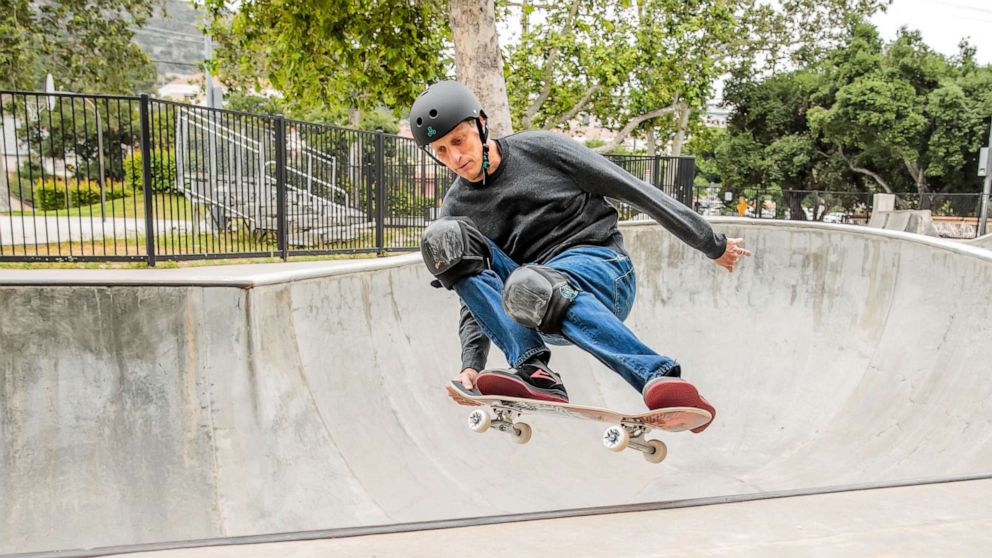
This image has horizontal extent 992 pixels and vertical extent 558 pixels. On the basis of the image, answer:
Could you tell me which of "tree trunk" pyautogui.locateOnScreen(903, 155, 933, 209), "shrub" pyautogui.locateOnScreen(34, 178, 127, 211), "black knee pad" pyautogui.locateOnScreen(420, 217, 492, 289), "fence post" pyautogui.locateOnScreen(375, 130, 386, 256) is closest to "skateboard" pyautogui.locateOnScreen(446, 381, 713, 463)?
"black knee pad" pyautogui.locateOnScreen(420, 217, 492, 289)

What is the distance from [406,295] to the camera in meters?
6.73

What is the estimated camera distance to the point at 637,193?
3.16m

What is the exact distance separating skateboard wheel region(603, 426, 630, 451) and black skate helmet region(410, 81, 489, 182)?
5.02ft

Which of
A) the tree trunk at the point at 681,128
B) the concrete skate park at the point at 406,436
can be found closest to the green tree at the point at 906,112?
the tree trunk at the point at 681,128

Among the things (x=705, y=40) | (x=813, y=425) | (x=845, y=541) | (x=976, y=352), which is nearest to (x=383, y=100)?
(x=813, y=425)

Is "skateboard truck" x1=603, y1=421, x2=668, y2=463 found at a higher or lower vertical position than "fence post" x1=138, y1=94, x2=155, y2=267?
lower

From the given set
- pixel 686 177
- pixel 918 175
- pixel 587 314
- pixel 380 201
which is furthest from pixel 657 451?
pixel 918 175

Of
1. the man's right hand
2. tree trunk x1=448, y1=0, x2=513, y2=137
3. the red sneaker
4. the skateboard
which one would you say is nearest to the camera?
the red sneaker

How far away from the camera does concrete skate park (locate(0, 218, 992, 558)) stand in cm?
285

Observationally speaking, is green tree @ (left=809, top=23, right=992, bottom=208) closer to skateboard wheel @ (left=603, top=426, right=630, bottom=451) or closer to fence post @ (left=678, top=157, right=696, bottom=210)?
fence post @ (left=678, top=157, right=696, bottom=210)

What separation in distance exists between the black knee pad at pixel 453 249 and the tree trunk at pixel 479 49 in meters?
6.40

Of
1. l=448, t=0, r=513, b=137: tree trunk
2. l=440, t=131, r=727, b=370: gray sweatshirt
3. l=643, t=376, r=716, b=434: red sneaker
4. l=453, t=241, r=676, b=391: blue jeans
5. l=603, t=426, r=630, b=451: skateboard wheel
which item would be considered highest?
l=448, t=0, r=513, b=137: tree trunk

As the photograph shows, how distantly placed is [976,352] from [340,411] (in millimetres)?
5334

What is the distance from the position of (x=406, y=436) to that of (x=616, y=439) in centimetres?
293
